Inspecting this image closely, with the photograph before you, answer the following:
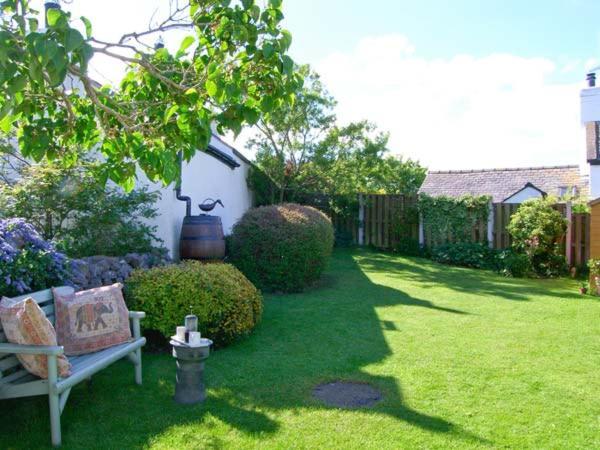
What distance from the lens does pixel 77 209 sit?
21.2 ft

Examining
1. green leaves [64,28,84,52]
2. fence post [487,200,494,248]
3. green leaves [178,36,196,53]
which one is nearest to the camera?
green leaves [64,28,84,52]

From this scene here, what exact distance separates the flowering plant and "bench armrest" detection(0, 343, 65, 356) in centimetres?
83

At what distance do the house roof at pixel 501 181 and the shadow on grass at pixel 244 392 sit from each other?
42.8 feet

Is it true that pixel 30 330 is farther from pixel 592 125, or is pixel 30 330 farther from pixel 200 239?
pixel 592 125

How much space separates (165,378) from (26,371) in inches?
51.8

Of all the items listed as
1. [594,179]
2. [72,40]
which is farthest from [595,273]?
[72,40]

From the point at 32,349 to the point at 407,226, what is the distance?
13453 mm

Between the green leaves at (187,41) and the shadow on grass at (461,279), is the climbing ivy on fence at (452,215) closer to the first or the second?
the shadow on grass at (461,279)

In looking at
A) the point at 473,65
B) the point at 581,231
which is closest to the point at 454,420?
the point at 473,65

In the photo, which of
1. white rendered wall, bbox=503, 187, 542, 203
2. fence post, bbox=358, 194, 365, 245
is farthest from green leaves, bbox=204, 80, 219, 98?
white rendered wall, bbox=503, 187, 542, 203

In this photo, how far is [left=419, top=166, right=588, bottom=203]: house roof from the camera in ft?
61.8

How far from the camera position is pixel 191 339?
13.4 feet

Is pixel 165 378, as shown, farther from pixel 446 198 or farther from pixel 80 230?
pixel 446 198

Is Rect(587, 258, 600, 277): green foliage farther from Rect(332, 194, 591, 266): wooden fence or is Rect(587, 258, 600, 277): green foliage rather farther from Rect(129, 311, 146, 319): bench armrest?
Rect(129, 311, 146, 319): bench armrest
